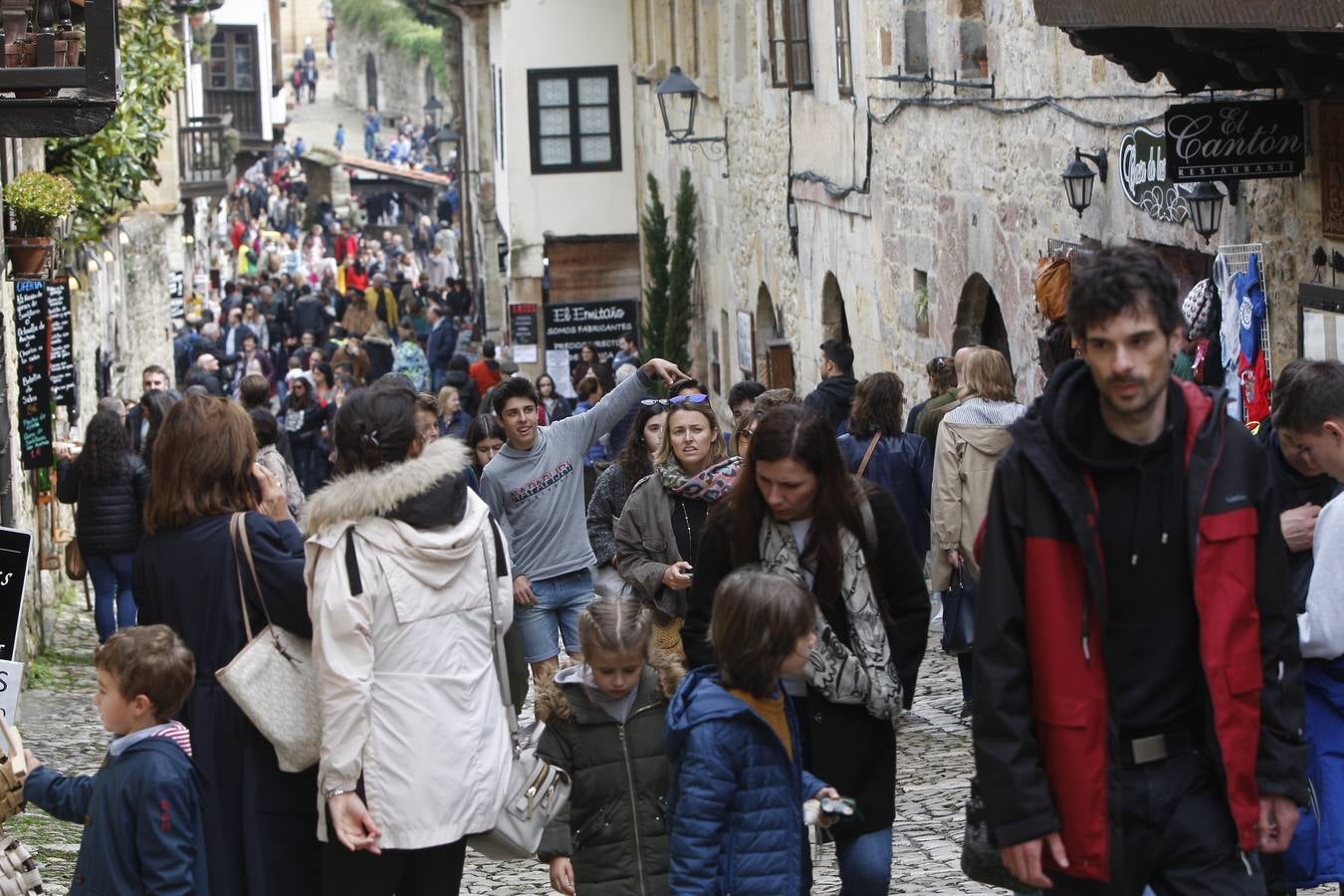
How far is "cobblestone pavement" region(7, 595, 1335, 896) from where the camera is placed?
696cm

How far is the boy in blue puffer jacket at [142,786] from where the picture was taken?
4.61m

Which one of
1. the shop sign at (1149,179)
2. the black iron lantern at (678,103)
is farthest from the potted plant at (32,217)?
the black iron lantern at (678,103)

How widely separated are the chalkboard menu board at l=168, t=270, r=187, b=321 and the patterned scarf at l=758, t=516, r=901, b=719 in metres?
24.5

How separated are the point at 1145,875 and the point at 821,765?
1135 millimetres

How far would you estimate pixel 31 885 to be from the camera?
5.54 meters

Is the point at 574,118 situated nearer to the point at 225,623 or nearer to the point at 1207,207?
the point at 1207,207

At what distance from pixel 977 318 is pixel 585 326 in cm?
1032

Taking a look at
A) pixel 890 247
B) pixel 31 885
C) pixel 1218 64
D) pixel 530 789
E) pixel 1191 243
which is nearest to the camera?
pixel 530 789

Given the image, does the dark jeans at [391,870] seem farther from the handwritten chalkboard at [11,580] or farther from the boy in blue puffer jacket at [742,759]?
the handwritten chalkboard at [11,580]

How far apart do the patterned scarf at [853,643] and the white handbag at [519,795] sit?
620 mm

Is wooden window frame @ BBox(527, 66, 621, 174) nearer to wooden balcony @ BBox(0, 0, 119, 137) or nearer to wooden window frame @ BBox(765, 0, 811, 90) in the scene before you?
wooden window frame @ BBox(765, 0, 811, 90)

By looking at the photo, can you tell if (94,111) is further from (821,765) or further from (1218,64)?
(821,765)

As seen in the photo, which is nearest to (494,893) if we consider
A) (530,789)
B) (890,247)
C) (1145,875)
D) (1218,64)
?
(530,789)

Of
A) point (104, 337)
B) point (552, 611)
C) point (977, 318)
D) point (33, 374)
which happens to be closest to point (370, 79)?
point (104, 337)
